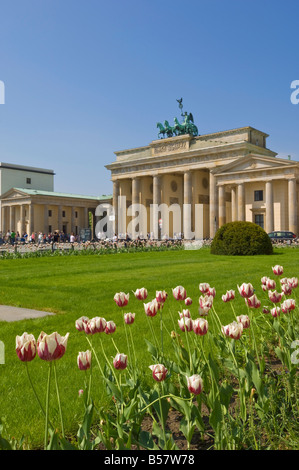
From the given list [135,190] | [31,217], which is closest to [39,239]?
[135,190]

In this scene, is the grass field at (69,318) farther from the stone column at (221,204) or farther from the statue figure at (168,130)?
the statue figure at (168,130)

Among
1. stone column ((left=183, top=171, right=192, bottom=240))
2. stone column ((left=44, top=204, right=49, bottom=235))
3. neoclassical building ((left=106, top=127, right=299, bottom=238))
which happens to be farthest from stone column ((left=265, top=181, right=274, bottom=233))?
stone column ((left=44, top=204, right=49, bottom=235))

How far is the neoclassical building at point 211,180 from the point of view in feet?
155

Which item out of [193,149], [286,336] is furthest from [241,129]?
[286,336]

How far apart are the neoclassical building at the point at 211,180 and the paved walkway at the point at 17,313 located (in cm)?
3951

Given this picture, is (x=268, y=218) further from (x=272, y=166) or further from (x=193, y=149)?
(x=193, y=149)

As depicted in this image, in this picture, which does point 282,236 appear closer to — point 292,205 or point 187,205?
point 292,205

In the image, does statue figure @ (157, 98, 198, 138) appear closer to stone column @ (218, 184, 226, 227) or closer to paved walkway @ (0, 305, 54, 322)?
stone column @ (218, 184, 226, 227)

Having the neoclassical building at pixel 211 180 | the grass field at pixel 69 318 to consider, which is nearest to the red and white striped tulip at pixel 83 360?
the grass field at pixel 69 318

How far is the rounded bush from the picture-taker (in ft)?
82.4

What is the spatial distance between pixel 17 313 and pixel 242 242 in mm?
19410

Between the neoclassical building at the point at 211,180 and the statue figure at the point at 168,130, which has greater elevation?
the statue figure at the point at 168,130

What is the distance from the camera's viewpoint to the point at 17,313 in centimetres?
804

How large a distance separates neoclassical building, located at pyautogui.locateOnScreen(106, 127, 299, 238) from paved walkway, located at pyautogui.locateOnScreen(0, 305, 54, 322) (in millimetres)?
39508
